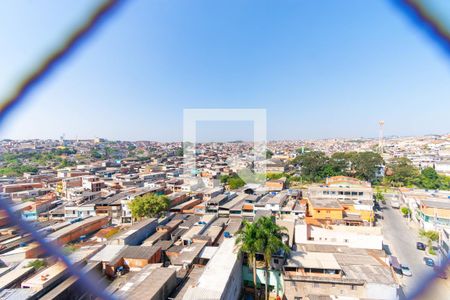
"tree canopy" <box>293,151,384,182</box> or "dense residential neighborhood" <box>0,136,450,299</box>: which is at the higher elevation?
"tree canopy" <box>293,151,384,182</box>

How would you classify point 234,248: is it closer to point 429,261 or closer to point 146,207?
point 146,207

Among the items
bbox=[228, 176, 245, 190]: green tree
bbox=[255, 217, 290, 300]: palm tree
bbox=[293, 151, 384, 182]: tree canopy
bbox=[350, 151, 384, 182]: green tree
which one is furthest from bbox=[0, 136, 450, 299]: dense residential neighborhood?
bbox=[293, 151, 384, 182]: tree canopy

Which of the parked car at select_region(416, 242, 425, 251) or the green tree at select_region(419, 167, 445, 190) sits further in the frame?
the green tree at select_region(419, 167, 445, 190)

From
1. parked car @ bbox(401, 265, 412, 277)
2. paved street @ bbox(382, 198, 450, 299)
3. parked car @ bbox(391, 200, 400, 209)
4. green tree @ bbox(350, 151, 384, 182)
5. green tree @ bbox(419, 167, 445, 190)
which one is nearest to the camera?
paved street @ bbox(382, 198, 450, 299)

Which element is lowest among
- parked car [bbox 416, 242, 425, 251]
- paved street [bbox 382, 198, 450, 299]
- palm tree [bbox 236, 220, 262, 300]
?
paved street [bbox 382, 198, 450, 299]

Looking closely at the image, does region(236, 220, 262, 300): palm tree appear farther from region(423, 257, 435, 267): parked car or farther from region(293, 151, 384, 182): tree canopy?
region(293, 151, 384, 182): tree canopy

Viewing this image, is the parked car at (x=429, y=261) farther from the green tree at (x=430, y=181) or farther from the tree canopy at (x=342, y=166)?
Result: the tree canopy at (x=342, y=166)

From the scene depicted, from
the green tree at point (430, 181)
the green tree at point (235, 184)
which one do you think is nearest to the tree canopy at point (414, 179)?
the green tree at point (430, 181)

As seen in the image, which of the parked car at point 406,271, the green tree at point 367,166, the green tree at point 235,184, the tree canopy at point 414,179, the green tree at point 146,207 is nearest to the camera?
the parked car at point 406,271

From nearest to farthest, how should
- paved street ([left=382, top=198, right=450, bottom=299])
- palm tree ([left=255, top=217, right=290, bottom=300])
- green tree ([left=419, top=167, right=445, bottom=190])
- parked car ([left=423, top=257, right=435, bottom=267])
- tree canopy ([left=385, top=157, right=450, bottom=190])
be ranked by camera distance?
palm tree ([left=255, top=217, right=290, bottom=300]) < paved street ([left=382, top=198, right=450, bottom=299]) < parked car ([left=423, top=257, right=435, bottom=267]) < green tree ([left=419, top=167, right=445, bottom=190]) < tree canopy ([left=385, top=157, right=450, bottom=190])

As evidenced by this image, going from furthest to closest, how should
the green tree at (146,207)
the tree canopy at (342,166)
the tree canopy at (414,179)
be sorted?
the tree canopy at (342,166) → the tree canopy at (414,179) → the green tree at (146,207)
